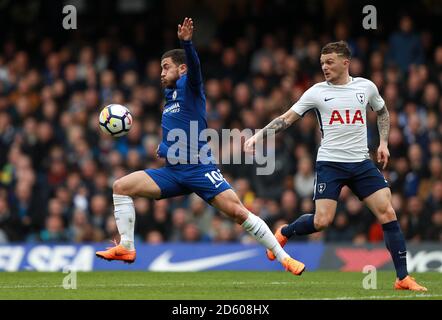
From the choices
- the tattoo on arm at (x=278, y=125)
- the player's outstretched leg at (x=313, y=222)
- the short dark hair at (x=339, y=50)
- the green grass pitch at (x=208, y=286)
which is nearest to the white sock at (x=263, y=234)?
the player's outstretched leg at (x=313, y=222)

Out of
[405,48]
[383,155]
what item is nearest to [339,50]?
[383,155]

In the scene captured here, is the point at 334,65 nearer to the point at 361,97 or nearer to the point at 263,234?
the point at 361,97

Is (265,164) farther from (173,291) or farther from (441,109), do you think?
(173,291)

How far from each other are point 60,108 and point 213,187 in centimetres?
1059

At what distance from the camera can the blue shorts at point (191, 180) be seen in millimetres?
11578

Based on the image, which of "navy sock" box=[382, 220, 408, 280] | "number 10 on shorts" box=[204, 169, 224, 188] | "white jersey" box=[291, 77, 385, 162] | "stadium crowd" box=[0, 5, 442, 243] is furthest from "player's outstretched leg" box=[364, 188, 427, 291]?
"stadium crowd" box=[0, 5, 442, 243]

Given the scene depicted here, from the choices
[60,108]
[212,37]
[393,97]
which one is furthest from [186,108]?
[212,37]

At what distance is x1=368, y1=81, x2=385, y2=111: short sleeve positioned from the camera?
38.2 feet

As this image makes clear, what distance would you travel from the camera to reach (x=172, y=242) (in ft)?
59.6

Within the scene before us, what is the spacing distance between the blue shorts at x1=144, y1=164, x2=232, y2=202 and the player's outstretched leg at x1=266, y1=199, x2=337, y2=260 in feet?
3.29

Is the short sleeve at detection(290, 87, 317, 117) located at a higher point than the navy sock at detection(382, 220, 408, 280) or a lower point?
higher

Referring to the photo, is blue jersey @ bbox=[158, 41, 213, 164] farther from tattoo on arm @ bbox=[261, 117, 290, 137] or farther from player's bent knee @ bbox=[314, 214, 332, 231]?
player's bent knee @ bbox=[314, 214, 332, 231]

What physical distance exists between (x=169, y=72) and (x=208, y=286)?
237cm
